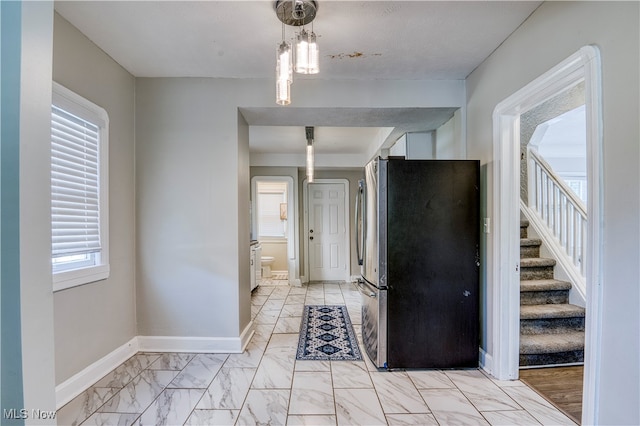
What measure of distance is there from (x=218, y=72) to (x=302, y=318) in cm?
284

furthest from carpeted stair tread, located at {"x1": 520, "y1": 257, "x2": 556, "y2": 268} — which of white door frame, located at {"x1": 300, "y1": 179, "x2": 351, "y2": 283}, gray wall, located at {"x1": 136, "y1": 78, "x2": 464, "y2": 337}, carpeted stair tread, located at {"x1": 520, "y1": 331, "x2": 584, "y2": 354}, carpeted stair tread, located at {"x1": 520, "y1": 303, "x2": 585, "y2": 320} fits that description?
white door frame, located at {"x1": 300, "y1": 179, "x2": 351, "y2": 283}

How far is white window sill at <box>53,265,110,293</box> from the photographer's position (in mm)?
1962

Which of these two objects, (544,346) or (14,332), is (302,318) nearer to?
(544,346)

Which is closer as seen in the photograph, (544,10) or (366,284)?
(544,10)

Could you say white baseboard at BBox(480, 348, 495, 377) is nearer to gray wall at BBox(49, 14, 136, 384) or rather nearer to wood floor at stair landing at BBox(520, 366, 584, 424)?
wood floor at stair landing at BBox(520, 366, 584, 424)

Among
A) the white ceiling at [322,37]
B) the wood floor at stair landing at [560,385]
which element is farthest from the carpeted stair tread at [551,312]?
the white ceiling at [322,37]

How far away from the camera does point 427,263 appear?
2.50 metres

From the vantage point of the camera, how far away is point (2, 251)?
0.67 metres

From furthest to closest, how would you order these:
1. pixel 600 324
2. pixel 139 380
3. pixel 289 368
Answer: pixel 289 368 → pixel 139 380 → pixel 600 324

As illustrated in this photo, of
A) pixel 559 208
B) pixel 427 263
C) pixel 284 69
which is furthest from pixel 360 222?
pixel 559 208

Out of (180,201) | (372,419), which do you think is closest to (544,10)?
(372,419)

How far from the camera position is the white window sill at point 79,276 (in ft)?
6.44

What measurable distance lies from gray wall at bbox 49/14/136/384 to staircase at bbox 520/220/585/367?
332cm

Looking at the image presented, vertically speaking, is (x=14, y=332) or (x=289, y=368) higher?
(x=14, y=332)
